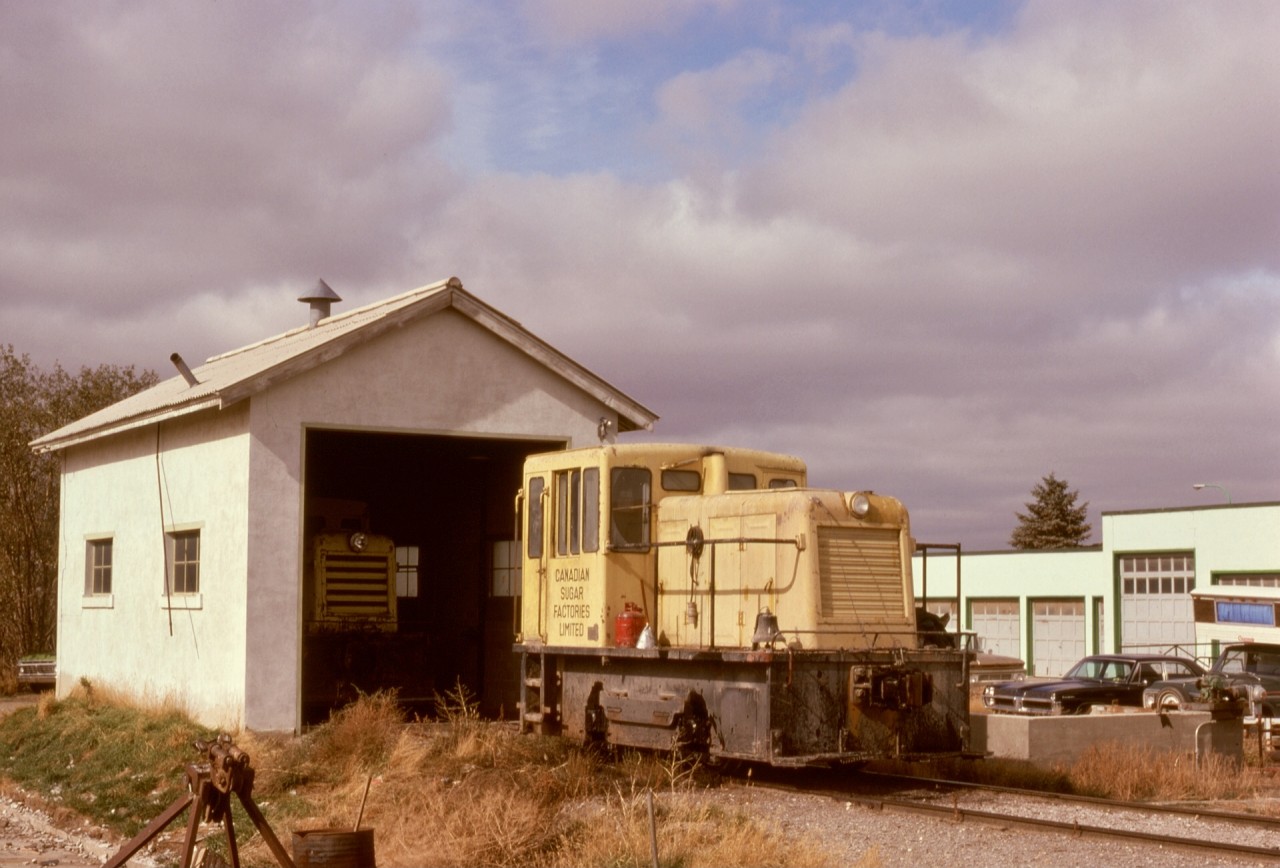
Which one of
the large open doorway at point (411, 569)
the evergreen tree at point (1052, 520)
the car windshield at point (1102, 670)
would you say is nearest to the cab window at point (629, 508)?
the large open doorway at point (411, 569)

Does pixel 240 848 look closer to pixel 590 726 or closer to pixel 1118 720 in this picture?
pixel 590 726

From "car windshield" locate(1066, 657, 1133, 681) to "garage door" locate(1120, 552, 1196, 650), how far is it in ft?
43.6

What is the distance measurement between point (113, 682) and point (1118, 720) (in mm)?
13975

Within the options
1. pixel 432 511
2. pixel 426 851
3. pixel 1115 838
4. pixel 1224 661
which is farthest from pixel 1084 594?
pixel 426 851

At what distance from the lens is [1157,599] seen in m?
41.0

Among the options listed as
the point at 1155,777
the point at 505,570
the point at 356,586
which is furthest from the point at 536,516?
the point at 1155,777

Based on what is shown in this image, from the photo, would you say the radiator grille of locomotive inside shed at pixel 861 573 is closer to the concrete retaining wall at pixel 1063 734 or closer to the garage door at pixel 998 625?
the concrete retaining wall at pixel 1063 734

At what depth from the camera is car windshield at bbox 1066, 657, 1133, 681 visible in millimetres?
26250

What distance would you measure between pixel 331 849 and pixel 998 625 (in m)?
40.7

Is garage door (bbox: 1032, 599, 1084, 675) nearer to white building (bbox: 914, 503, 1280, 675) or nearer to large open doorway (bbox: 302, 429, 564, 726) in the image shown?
white building (bbox: 914, 503, 1280, 675)

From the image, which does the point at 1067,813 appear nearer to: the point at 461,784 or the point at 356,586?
the point at 461,784

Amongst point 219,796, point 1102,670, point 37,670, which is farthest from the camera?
point 37,670

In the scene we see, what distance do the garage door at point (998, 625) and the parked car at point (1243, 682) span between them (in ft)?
65.4

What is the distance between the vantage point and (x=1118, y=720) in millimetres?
17859
